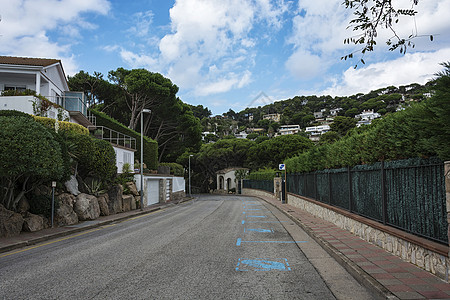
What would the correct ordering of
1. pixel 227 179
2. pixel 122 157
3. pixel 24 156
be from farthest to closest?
pixel 227 179
pixel 122 157
pixel 24 156

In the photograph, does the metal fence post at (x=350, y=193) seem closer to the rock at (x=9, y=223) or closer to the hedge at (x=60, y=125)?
the rock at (x=9, y=223)

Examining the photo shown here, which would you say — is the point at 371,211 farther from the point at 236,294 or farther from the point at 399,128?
the point at 236,294

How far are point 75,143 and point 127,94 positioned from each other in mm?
29147

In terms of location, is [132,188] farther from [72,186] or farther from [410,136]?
[410,136]

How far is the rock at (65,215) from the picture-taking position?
14.0 meters

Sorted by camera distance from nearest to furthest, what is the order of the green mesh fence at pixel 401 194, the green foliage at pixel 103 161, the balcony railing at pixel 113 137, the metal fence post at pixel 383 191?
the green mesh fence at pixel 401 194 → the metal fence post at pixel 383 191 → the green foliage at pixel 103 161 → the balcony railing at pixel 113 137

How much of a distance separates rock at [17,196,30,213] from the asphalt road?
327 cm

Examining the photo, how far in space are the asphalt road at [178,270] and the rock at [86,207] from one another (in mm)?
5303

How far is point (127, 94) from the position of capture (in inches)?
1775

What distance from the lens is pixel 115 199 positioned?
20188mm

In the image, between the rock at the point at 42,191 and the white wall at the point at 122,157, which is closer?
the rock at the point at 42,191

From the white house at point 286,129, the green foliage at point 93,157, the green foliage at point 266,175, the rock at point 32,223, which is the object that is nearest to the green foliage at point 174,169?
the green foliage at point 266,175

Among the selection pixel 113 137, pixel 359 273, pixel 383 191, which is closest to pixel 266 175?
pixel 113 137

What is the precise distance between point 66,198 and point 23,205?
2.45m
